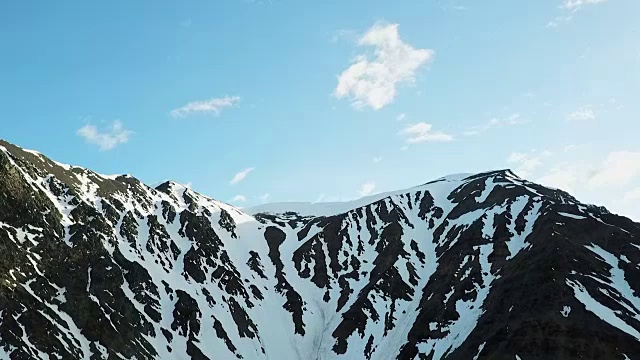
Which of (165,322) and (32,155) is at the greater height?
(32,155)

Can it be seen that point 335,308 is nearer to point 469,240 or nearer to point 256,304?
point 256,304

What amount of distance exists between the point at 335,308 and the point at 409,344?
114ft

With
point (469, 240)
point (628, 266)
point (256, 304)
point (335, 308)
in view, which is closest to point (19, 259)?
point (256, 304)

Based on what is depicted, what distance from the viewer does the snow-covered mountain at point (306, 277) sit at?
319 ft

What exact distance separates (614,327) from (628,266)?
25129mm

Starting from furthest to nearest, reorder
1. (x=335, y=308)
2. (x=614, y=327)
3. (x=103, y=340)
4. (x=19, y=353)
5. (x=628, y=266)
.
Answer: (x=335, y=308), (x=628, y=266), (x=103, y=340), (x=614, y=327), (x=19, y=353)

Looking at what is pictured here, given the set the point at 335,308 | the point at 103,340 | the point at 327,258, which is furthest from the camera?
the point at 327,258

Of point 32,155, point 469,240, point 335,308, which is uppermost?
point 32,155

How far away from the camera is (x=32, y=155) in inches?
5428

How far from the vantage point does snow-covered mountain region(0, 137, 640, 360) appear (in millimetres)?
97375

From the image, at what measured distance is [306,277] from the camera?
164375 millimetres

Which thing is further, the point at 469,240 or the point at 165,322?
the point at 469,240

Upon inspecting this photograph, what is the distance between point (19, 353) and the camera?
8350 centimetres

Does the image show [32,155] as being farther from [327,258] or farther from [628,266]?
[628,266]
